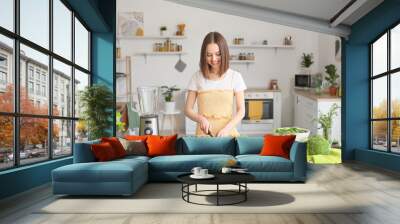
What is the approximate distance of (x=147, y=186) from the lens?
5.50 m

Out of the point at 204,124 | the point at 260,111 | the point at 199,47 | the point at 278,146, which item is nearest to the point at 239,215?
the point at 278,146

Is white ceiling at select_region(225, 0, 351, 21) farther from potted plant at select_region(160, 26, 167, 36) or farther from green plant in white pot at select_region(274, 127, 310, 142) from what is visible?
potted plant at select_region(160, 26, 167, 36)

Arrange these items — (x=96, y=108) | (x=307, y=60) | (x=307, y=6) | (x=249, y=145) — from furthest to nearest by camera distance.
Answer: (x=307, y=60) → (x=307, y=6) → (x=96, y=108) → (x=249, y=145)

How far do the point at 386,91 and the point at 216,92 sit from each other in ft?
A: 9.75

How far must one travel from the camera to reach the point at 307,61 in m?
11.9

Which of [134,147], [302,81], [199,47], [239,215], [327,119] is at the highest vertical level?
[199,47]

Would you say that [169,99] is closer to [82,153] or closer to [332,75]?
[332,75]

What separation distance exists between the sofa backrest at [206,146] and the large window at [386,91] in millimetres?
2862

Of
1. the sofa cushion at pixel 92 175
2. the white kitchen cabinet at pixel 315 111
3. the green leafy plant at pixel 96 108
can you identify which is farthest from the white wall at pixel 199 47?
the sofa cushion at pixel 92 175

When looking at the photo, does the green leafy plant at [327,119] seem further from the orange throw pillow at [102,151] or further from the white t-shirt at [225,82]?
the orange throw pillow at [102,151]

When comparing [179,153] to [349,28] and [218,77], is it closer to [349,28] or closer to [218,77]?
[218,77]

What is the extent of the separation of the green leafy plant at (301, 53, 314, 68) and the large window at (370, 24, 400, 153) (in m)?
3.11

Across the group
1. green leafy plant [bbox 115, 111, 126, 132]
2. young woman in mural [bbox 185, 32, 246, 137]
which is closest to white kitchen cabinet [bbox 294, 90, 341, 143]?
young woman in mural [bbox 185, 32, 246, 137]

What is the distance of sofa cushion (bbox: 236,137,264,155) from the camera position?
21.2ft
